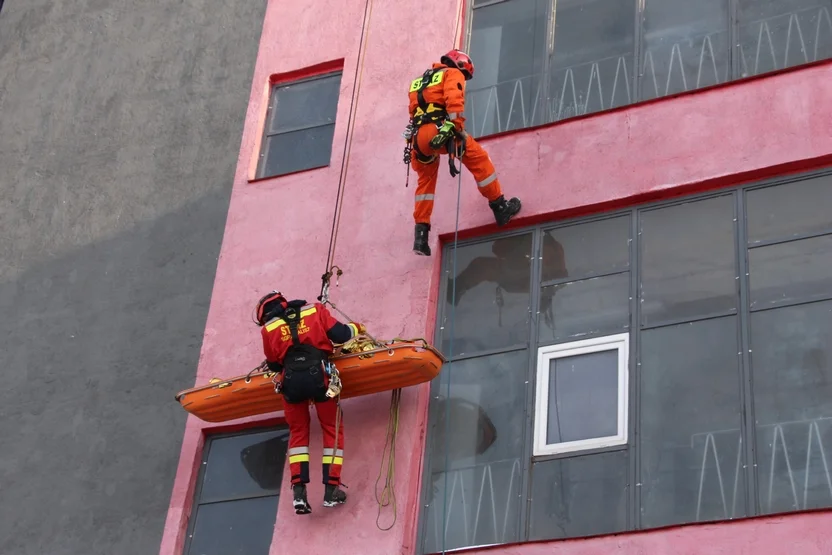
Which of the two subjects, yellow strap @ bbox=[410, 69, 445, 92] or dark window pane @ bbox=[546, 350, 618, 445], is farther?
yellow strap @ bbox=[410, 69, 445, 92]

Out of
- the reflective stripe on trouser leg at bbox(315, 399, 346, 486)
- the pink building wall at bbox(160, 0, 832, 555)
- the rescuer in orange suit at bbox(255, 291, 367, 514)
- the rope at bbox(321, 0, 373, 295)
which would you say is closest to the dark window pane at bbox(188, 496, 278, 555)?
the pink building wall at bbox(160, 0, 832, 555)

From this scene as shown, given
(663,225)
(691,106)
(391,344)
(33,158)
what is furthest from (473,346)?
(33,158)

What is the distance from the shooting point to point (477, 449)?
12.1 metres

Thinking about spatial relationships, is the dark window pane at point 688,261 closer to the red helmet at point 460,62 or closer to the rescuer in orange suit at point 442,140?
the rescuer in orange suit at point 442,140

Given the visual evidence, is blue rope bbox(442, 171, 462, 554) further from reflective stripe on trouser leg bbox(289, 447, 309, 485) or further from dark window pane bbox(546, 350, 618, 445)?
reflective stripe on trouser leg bbox(289, 447, 309, 485)

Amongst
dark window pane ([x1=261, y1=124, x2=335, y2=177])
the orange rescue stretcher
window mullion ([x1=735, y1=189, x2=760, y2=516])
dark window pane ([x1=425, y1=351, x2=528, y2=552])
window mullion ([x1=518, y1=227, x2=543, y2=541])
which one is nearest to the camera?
window mullion ([x1=735, y1=189, x2=760, y2=516])

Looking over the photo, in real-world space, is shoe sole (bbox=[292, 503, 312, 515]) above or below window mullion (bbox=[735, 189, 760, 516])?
below

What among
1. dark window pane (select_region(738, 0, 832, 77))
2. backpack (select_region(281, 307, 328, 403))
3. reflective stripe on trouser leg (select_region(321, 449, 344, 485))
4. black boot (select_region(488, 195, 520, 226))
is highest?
dark window pane (select_region(738, 0, 832, 77))

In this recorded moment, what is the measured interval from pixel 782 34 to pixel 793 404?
3643mm

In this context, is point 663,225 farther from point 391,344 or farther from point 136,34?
point 136,34

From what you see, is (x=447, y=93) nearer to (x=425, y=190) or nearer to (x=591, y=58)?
(x=425, y=190)

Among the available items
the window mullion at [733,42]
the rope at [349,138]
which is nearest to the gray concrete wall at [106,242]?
the rope at [349,138]

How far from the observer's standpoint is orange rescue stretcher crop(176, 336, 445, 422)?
12.1 metres

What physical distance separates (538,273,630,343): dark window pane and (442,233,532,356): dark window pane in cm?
19
